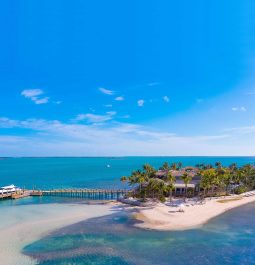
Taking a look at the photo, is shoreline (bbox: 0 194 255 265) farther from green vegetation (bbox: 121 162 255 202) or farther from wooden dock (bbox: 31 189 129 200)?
wooden dock (bbox: 31 189 129 200)

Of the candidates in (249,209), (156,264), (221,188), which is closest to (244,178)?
(221,188)

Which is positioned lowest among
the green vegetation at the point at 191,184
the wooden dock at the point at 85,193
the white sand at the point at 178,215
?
the white sand at the point at 178,215

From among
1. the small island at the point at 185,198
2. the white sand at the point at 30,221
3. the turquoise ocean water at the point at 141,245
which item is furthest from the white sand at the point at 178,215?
the white sand at the point at 30,221

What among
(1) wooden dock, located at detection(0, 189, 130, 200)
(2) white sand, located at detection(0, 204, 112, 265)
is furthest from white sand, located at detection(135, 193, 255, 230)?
(1) wooden dock, located at detection(0, 189, 130, 200)

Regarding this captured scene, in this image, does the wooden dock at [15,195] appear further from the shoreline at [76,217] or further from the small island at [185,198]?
the small island at [185,198]

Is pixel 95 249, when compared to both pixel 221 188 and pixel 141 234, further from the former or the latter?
pixel 221 188

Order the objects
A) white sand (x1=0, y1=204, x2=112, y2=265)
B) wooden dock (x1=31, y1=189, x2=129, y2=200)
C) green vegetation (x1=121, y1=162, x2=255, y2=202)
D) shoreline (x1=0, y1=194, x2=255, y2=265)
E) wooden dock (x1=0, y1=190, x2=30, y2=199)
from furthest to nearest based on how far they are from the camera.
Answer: wooden dock (x1=31, y1=189, x2=129, y2=200), wooden dock (x1=0, y1=190, x2=30, y2=199), green vegetation (x1=121, y1=162, x2=255, y2=202), shoreline (x1=0, y1=194, x2=255, y2=265), white sand (x1=0, y1=204, x2=112, y2=265)
